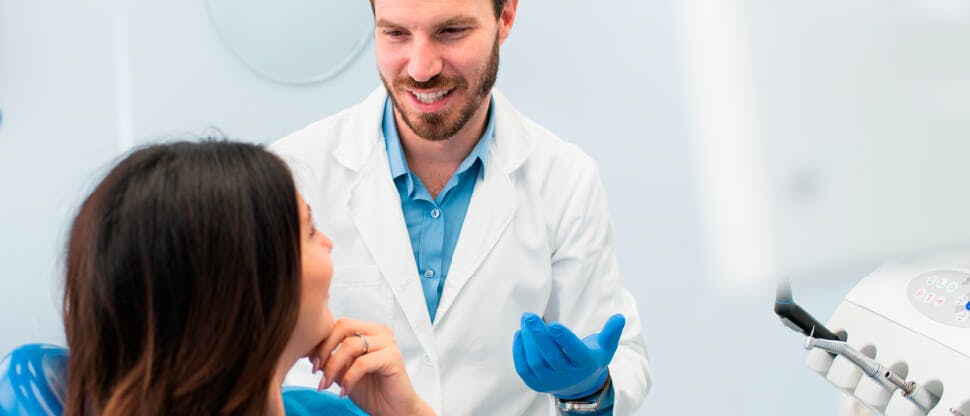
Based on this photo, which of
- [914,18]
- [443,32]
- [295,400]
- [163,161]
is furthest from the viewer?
[443,32]

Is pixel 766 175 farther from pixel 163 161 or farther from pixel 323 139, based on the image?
pixel 323 139

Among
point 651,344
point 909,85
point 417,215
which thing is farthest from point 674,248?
point 909,85

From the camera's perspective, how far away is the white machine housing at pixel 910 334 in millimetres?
1148

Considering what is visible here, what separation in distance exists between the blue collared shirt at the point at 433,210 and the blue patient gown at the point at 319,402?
270mm

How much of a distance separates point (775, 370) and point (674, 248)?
0.35 metres

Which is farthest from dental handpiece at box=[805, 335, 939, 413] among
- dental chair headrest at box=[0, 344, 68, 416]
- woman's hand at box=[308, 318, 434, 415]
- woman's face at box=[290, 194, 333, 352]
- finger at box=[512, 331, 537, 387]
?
dental chair headrest at box=[0, 344, 68, 416]

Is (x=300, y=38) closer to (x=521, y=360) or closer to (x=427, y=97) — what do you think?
(x=427, y=97)

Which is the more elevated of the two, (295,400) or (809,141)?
(809,141)

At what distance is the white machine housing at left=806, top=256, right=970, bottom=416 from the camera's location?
3.77 ft

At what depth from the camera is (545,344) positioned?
1.21 m

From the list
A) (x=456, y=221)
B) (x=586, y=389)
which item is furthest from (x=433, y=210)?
(x=586, y=389)

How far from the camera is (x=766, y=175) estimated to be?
495 mm

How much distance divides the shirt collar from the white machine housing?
58 cm

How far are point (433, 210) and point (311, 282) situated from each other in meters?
0.52
